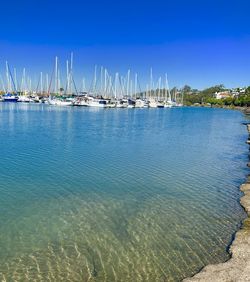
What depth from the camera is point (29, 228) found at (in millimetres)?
14352

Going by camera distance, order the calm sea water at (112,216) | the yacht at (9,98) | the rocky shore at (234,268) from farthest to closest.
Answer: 1. the yacht at (9,98)
2. the calm sea water at (112,216)
3. the rocky shore at (234,268)

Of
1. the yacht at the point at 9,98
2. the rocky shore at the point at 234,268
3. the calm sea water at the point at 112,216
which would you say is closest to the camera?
the rocky shore at the point at 234,268

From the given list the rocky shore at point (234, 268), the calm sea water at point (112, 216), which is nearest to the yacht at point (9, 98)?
the calm sea water at point (112, 216)

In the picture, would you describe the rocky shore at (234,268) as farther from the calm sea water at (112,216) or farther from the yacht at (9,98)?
the yacht at (9,98)

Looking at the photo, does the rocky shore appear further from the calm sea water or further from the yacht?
the yacht

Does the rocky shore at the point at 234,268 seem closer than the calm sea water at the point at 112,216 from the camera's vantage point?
Yes

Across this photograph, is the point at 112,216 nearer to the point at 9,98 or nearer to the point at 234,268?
the point at 234,268

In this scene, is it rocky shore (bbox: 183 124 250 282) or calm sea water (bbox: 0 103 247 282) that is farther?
calm sea water (bbox: 0 103 247 282)

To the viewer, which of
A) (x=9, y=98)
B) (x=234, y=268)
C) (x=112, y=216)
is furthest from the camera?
(x=9, y=98)

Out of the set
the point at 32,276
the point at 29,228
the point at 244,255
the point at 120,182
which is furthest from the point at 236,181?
the point at 32,276

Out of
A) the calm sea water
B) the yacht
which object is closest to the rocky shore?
the calm sea water

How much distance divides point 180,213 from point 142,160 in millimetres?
13587

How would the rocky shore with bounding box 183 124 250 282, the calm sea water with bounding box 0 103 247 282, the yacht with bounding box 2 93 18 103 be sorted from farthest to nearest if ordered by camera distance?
the yacht with bounding box 2 93 18 103
the calm sea water with bounding box 0 103 247 282
the rocky shore with bounding box 183 124 250 282

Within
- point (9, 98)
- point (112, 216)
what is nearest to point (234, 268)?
point (112, 216)
